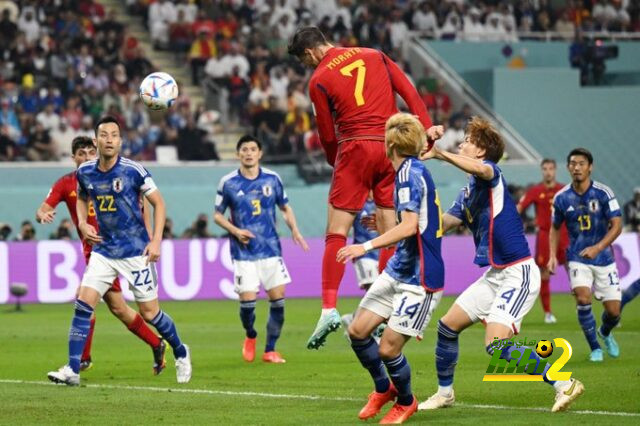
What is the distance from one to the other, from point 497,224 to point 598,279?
16.4ft

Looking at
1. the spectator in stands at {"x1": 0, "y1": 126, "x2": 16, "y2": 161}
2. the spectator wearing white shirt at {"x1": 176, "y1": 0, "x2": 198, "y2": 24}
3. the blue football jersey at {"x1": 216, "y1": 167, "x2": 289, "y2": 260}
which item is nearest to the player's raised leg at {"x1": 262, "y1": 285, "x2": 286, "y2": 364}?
the blue football jersey at {"x1": 216, "y1": 167, "x2": 289, "y2": 260}

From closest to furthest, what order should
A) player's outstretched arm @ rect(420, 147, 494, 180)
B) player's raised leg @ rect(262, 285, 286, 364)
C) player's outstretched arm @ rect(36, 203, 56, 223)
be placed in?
1. player's outstretched arm @ rect(420, 147, 494, 180)
2. player's outstretched arm @ rect(36, 203, 56, 223)
3. player's raised leg @ rect(262, 285, 286, 364)

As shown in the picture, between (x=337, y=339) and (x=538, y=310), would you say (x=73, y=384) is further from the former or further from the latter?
(x=538, y=310)

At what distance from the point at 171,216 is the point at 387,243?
19.3 m

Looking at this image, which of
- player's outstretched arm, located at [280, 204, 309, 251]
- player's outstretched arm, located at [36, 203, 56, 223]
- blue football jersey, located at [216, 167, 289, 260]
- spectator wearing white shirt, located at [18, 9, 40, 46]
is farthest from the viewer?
spectator wearing white shirt, located at [18, 9, 40, 46]

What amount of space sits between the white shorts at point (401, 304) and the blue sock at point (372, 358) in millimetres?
265

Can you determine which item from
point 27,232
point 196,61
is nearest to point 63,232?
point 27,232

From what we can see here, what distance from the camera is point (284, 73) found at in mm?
33188

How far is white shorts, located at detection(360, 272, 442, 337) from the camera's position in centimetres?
965

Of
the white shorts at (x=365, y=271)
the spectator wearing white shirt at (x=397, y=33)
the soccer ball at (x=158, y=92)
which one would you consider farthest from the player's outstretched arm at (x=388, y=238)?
the spectator wearing white shirt at (x=397, y=33)

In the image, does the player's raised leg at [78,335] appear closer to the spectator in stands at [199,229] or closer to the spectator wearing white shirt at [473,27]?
the spectator in stands at [199,229]

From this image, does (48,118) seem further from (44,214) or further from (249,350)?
(44,214)

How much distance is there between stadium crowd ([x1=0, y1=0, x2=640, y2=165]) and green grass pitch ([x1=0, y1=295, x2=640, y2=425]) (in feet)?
33.0

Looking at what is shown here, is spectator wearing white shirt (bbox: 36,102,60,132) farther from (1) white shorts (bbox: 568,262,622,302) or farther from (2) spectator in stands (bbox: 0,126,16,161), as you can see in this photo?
(1) white shorts (bbox: 568,262,622,302)
